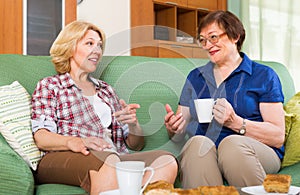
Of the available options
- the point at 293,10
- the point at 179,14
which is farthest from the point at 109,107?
the point at 179,14

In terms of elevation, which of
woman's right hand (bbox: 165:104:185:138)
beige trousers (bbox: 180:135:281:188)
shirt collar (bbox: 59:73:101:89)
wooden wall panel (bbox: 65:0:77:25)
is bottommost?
beige trousers (bbox: 180:135:281:188)

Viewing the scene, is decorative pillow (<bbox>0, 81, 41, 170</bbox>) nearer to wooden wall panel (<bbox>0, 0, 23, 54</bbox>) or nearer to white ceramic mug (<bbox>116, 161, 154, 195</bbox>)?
white ceramic mug (<bbox>116, 161, 154, 195</bbox>)

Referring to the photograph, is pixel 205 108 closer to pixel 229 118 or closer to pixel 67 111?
pixel 229 118

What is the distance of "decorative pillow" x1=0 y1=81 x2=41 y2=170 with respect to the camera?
172 cm

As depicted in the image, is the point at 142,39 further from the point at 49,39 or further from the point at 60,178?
the point at 49,39

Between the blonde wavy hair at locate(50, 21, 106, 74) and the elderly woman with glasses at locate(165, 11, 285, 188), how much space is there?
1.56ft

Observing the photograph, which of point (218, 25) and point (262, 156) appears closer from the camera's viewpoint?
point (262, 156)

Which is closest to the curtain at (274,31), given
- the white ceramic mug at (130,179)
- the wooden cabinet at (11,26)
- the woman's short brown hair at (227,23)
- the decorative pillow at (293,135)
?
the decorative pillow at (293,135)

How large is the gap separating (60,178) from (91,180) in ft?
0.55

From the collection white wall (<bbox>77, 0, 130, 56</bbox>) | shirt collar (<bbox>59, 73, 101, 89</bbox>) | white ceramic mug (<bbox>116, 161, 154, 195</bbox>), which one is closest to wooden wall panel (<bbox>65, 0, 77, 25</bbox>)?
white wall (<bbox>77, 0, 130, 56</bbox>)

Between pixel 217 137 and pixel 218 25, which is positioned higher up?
pixel 218 25

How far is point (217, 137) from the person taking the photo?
200cm

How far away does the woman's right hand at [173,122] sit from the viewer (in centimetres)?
191

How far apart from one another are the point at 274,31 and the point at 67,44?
291 centimetres
